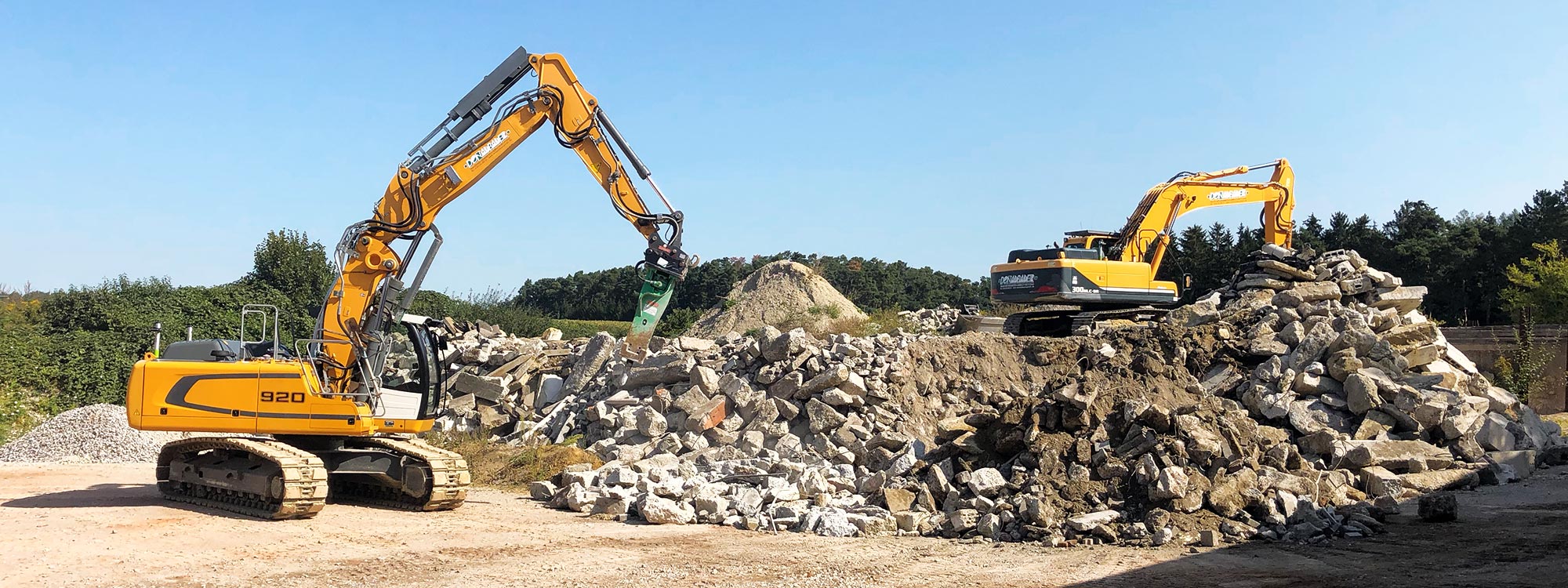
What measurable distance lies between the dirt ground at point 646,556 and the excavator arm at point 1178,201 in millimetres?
7493

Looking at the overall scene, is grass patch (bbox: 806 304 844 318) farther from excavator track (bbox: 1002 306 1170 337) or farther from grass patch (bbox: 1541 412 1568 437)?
grass patch (bbox: 1541 412 1568 437)

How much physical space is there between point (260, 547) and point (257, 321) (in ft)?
51.0

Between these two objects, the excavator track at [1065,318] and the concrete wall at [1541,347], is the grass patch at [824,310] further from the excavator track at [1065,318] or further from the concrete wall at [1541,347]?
the concrete wall at [1541,347]

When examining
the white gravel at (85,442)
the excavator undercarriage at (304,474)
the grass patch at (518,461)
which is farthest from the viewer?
the white gravel at (85,442)

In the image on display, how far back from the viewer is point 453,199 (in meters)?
11.1

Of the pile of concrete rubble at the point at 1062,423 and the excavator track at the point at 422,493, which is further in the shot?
the excavator track at the point at 422,493

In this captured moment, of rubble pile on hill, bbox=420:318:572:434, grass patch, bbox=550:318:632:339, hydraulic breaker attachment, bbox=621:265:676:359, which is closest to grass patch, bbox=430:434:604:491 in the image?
rubble pile on hill, bbox=420:318:572:434

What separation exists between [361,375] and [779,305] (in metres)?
16.7

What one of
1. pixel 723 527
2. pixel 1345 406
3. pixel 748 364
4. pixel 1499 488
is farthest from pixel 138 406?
pixel 1499 488

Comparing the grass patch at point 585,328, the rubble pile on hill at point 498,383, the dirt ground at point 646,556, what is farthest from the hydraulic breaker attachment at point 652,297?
the grass patch at point 585,328

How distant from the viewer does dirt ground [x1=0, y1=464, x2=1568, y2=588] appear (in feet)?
24.6

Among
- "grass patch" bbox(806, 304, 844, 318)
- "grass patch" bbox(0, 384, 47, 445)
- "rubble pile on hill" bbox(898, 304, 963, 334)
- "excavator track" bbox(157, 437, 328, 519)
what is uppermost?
"grass patch" bbox(806, 304, 844, 318)

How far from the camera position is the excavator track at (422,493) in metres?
10.3

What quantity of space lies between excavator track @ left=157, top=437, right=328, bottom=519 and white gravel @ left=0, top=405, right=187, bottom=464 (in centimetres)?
555
